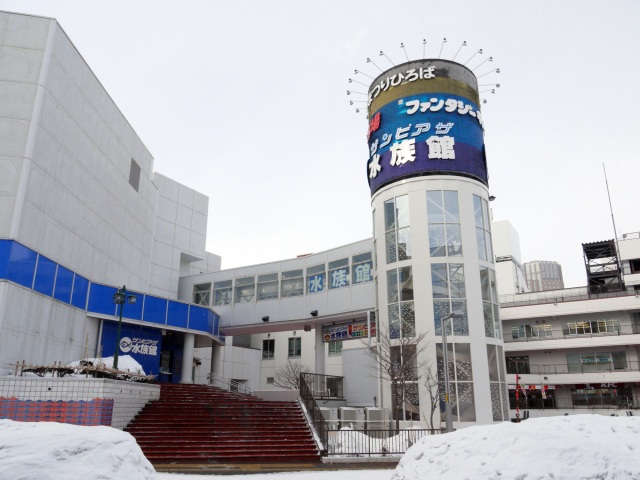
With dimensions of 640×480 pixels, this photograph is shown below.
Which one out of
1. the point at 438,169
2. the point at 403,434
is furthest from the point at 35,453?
the point at 438,169

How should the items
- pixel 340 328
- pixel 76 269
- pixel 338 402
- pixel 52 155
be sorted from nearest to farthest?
pixel 52 155
pixel 76 269
pixel 338 402
pixel 340 328

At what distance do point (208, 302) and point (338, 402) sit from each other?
16.0 m

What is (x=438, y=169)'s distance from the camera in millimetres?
32781

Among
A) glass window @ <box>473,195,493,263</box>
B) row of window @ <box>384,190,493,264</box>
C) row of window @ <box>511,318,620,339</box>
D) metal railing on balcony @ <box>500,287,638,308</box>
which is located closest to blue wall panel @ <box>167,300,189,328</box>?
row of window @ <box>384,190,493,264</box>

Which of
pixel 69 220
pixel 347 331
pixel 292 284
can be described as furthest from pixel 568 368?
pixel 69 220

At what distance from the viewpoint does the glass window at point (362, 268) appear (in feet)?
119

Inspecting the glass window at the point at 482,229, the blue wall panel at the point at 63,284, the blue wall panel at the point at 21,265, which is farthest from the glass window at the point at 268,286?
the blue wall panel at the point at 21,265

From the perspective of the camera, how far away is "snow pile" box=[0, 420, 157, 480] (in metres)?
6.82

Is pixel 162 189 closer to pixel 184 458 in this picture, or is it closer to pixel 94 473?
pixel 184 458

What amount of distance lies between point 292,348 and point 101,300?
112 ft

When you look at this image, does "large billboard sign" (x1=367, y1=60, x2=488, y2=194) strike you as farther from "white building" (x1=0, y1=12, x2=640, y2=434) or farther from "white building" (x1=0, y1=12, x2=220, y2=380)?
"white building" (x1=0, y1=12, x2=220, y2=380)

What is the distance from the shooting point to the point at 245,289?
44062mm

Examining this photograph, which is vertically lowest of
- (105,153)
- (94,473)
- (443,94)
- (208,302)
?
(94,473)

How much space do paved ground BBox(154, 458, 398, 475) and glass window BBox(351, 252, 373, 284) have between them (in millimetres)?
17402
